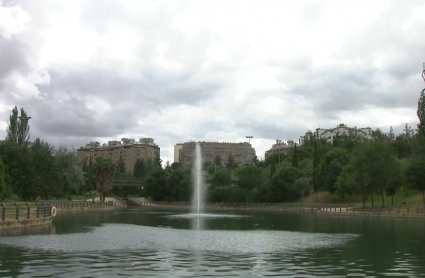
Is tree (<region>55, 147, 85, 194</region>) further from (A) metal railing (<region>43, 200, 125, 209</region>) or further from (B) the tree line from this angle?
(A) metal railing (<region>43, 200, 125, 209</region>)

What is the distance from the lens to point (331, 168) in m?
93.9

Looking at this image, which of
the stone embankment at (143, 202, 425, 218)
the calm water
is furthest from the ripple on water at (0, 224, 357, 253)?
the stone embankment at (143, 202, 425, 218)

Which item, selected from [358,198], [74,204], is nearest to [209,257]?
[74,204]

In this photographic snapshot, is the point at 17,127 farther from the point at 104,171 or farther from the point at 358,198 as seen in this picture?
the point at 358,198

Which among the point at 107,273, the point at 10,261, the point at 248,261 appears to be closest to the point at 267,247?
the point at 248,261

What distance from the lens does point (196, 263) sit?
56.7ft

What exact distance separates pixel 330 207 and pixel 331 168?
2170 centimetres

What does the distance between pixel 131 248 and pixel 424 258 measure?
43.3 feet

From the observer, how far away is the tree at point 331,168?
9250cm

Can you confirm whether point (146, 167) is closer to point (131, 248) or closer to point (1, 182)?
point (1, 182)

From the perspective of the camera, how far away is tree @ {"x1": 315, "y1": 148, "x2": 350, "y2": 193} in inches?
3642

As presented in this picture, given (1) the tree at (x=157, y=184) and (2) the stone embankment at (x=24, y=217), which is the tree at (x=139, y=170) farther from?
(2) the stone embankment at (x=24, y=217)

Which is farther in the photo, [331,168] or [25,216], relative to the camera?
[331,168]

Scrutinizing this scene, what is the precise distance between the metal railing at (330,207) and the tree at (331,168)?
35.6 feet
